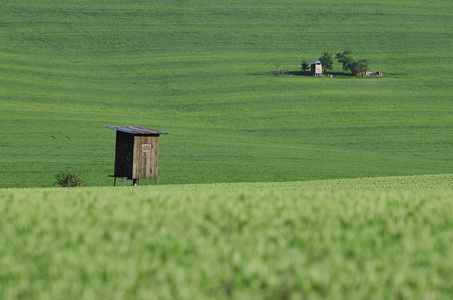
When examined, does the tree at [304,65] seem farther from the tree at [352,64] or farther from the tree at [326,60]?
the tree at [352,64]

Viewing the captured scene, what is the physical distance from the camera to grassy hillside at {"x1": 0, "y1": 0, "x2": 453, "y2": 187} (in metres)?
39.1

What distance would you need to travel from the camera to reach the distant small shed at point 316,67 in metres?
63.4

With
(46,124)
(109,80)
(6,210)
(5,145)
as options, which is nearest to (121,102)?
(109,80)

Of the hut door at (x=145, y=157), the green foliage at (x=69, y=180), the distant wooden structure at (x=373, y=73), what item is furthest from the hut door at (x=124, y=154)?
the distant wooden structure at (x=373, y=73)

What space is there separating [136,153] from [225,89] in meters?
33.0

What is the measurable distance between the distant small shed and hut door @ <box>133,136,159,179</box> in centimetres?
3985

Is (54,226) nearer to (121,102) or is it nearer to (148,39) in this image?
(121,102)

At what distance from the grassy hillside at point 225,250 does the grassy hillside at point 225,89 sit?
92.9 ft

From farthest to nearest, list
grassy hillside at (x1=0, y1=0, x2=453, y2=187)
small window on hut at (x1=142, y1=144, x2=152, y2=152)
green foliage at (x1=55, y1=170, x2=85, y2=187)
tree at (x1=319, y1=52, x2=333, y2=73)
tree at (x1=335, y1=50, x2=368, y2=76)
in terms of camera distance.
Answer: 1. tree at (x1=319, y1=52, x2=333, y2=73)
2. tree at (x1=335, y1=50, x2=368, y2=76)
3. grassy hillside at (x1=0, y1=0, x2=453, y2=187)
4. green foliage at (x1=55, y1=170, x2=85, y2=187)
5. small window on hut at (x1=142, y1=144, x2=152, y2=152)

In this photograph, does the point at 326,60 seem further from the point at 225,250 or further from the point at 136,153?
the point at 225,250

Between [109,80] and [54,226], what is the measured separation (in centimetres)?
5623

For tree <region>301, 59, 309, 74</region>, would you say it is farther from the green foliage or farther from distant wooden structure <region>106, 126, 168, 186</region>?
the green foliage

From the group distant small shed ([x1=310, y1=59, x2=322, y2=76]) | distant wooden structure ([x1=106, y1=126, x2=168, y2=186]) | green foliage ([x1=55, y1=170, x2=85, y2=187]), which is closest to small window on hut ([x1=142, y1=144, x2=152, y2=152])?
distant wooden structure ([x1=106, y1=126, x2=168, y2=186])

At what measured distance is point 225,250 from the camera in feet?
13.5
